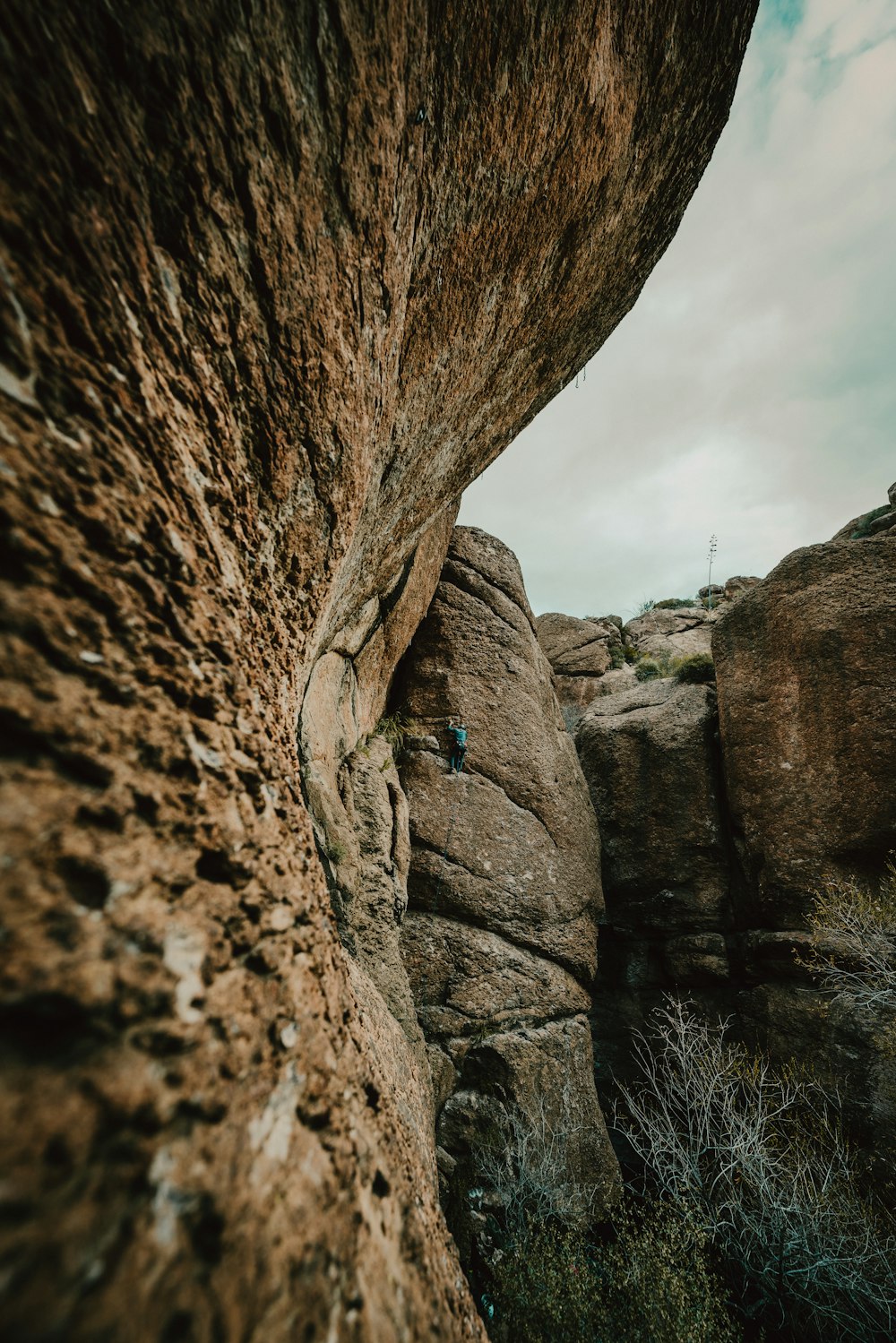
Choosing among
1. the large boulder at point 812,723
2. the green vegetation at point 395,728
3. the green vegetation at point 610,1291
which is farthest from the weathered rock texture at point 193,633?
the large boulder at point 812,723

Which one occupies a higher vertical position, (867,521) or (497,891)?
(867,521)

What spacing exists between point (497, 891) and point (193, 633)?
7.83m

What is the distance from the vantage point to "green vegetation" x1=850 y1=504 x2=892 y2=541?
12617mm

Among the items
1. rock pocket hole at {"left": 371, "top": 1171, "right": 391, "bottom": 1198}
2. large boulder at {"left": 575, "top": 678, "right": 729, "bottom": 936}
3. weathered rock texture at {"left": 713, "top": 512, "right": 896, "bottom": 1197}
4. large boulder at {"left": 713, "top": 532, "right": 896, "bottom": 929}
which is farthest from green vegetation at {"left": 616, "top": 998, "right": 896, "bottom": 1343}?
rock pocket hole at {"left": 371, "top": 1171, "right": 391, "bottom": 1198}

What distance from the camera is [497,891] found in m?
8.23

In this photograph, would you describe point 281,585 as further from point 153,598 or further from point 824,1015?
point 824,1015

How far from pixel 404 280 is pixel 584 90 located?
2.10 m

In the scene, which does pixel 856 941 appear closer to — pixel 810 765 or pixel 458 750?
pixel 810 765

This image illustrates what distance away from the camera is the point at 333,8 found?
1.94 m

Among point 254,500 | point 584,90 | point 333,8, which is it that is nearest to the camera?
point 333,8

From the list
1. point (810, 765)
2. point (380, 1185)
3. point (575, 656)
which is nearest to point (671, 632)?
point (575, 656)

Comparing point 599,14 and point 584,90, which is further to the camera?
point 584,90

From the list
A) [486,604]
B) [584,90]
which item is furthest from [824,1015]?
[584,90]

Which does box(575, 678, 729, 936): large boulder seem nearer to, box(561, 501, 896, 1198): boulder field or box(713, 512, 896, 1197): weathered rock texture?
box(561, 501, 896, 1198): boulder field
